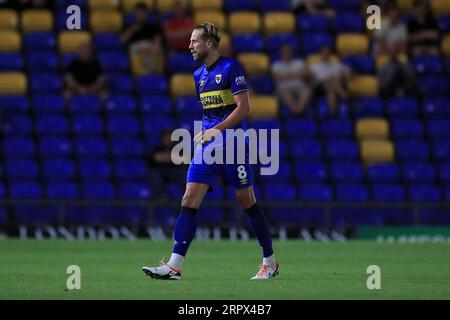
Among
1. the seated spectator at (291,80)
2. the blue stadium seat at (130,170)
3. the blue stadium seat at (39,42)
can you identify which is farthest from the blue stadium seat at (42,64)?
the seated spectator at (291,80)

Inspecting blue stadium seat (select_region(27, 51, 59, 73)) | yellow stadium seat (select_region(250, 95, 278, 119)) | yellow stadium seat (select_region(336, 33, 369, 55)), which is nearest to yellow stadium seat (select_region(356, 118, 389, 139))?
yellow stadium seat (select_region(250, 95, 278, 119))

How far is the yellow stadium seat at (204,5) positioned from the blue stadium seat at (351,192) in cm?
476

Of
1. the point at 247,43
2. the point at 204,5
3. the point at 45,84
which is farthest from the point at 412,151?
the point at 45,84

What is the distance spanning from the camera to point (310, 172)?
1891cm

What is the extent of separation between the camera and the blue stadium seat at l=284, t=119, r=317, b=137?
19438 millimetres

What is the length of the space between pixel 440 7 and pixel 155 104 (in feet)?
22.0

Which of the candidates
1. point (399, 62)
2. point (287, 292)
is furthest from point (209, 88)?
point (399, 62)

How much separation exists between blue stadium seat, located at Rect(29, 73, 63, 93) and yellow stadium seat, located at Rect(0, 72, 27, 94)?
0.19 m

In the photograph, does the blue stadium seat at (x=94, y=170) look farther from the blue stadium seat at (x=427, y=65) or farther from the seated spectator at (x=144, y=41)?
the blue stadium seat at (x=427, y=65)

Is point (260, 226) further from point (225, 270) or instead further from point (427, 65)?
point (427, 65)

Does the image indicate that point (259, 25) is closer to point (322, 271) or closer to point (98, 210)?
point (98, 210)

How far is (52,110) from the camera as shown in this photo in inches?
753

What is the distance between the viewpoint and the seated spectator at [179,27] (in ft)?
66.0
